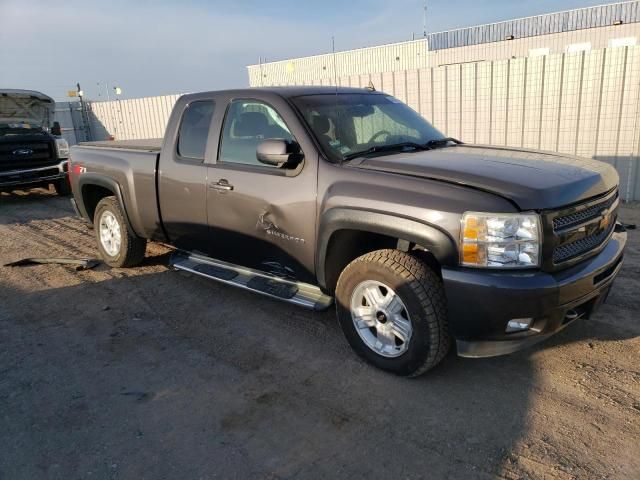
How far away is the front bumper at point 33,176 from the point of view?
10.3 m

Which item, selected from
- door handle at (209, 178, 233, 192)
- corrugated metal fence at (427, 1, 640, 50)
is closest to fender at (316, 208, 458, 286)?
door handle at (209, 178, 233, 192)

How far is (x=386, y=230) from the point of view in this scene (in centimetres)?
315

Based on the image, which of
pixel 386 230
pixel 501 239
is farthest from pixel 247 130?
pixel 501 239

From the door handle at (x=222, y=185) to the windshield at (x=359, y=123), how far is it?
86 centimetres

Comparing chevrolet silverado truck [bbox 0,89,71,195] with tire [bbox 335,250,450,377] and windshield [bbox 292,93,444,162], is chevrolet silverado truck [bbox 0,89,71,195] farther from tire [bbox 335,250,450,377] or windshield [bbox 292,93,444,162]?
tire [bbox 335,250,450,377]

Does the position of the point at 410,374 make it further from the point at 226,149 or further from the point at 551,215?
the point at 226,149

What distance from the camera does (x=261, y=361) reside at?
12.0 ft

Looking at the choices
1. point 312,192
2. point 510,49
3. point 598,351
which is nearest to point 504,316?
point 598,351

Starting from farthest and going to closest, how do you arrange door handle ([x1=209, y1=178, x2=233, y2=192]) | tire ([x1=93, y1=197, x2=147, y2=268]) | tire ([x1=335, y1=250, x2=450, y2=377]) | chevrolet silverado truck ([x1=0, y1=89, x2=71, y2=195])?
chevrolet silverado truck ([x1=0, y1=89, x2=71, y2=195]) < tire ([x1=93, y1=197, x2=147, y2=268]) < door handle ([x1=209, y1=178, x2=233, y2=192]) < tire ([x1=335, y1=250, x2=450, y2=377])

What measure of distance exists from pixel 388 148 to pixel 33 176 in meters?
9.42

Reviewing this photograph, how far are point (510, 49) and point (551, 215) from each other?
25.3 m

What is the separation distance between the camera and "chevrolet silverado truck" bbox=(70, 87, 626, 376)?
2.84 m

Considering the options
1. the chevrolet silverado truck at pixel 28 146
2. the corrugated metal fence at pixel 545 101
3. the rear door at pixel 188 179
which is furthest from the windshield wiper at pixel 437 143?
the chevrolet silverado truck at pixel 28 146

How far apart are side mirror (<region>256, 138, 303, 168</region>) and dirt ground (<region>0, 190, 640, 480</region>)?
1371mm
